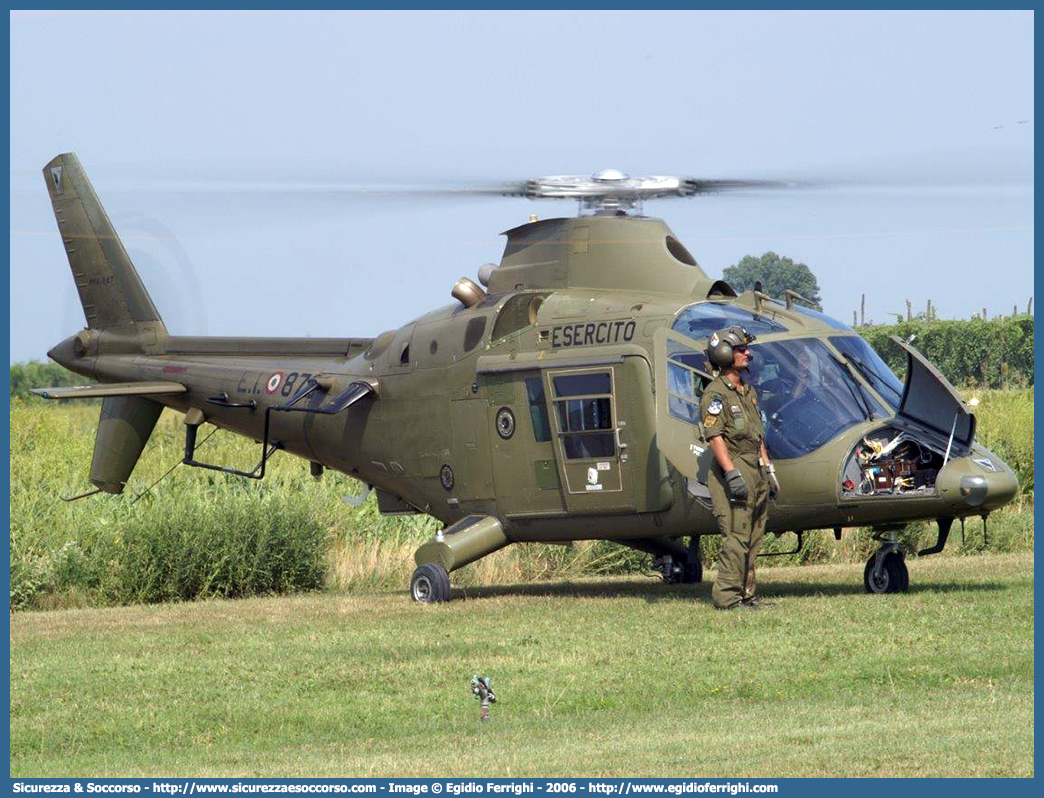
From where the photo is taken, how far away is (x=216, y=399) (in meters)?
19.0

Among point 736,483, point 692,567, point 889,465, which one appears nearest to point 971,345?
point 692,567

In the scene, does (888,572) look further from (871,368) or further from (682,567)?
(682,567)

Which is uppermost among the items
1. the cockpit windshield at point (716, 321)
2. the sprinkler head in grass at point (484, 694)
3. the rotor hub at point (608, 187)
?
the rotor hub at point (608, 187)

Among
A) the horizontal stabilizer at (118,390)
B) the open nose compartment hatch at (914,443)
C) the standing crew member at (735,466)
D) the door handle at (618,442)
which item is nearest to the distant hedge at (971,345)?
the horizontal stabilizer at (118,390)

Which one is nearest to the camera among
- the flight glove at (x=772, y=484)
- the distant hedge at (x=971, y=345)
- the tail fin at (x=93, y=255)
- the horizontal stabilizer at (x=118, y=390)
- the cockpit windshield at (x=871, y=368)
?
the flight glove at (x=772, y=484)

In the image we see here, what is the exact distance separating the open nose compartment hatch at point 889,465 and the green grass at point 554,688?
0.94 m

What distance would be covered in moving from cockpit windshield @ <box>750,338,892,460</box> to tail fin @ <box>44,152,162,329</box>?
28.4 feet

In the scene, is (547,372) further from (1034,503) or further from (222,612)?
(1034,503)

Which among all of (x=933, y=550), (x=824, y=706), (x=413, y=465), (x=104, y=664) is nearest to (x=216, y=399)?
(x=413, y=465)

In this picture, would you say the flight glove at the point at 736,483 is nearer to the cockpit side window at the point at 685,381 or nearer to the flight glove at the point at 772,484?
the flight glove at the point at 772,484

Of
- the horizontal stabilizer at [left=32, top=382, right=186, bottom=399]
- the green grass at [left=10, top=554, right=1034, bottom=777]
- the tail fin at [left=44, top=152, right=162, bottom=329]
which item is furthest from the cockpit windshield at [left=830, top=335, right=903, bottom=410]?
the tail fin at [left=44, top=152, right=162, bottom=329]

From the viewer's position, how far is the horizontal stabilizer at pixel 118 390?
1814 centimetres

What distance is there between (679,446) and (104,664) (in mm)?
5084

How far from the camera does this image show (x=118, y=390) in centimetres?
1883
